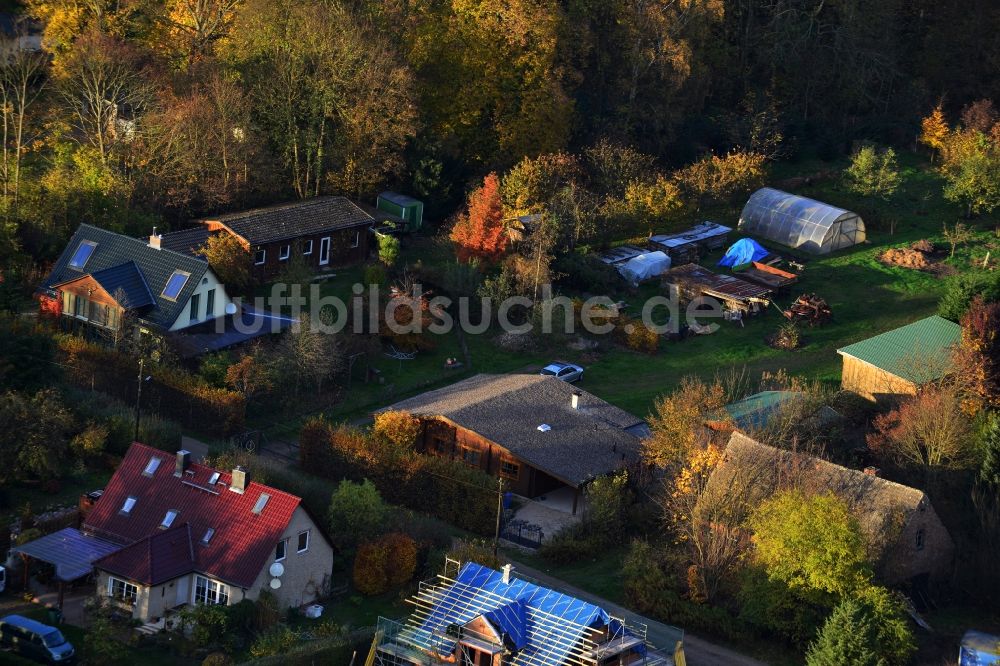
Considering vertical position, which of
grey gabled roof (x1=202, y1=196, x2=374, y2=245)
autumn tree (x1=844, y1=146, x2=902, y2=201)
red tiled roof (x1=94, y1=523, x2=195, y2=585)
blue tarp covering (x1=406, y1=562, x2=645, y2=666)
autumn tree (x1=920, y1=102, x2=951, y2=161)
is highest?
autumn tree (x1=920, y1=102, x2=951, y2=161)

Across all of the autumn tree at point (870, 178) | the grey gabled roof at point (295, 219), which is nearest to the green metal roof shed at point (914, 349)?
the autumn tree at point (870, 178)

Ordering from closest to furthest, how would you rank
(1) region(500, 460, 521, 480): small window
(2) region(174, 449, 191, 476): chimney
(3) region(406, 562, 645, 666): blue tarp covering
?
(3) region(406, 562, 645, 666): blue tarp covering, (2) region(174, 449, 191, 476): chimney, (1) region(500, 460, 521, 480): small window

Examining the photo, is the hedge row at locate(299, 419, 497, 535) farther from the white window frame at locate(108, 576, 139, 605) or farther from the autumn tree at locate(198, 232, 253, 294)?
the autumn tree at locate(198, 232, 253, 294)

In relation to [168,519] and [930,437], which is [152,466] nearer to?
[168,519]

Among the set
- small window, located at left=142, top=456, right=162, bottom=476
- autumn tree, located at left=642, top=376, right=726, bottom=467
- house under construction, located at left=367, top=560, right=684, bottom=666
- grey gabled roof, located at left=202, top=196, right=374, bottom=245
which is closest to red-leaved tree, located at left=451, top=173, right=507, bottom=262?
grey gabled roof, located at left=202, top=196, right=374, bottom=245

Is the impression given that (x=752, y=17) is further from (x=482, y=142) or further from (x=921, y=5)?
(x=482, y=142)

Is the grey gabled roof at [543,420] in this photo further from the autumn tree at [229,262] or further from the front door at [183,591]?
the front door at [183,591]
